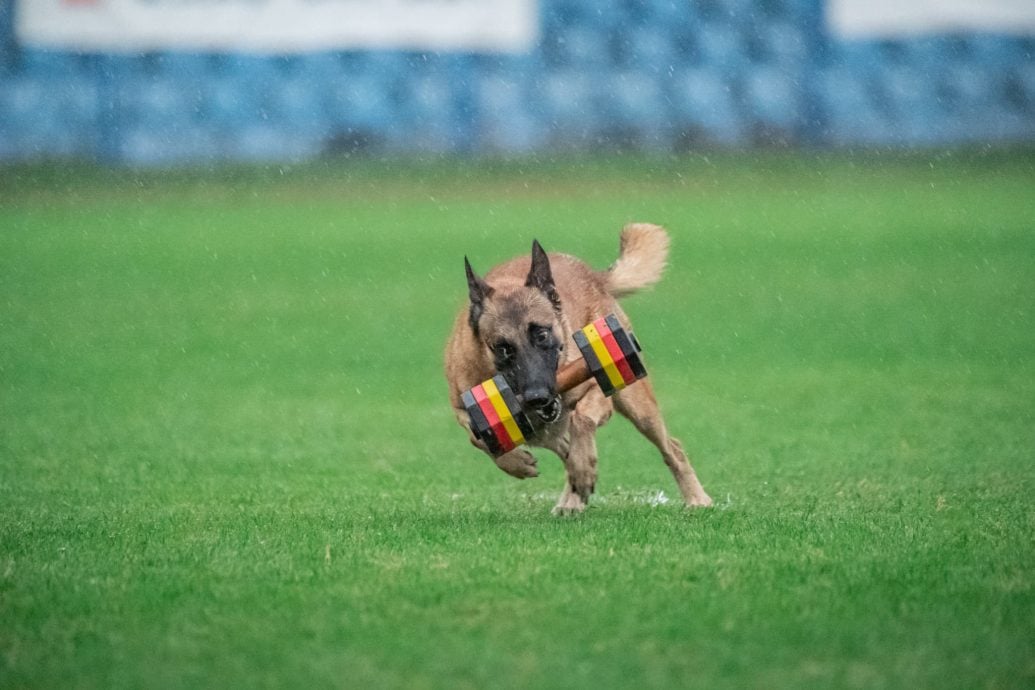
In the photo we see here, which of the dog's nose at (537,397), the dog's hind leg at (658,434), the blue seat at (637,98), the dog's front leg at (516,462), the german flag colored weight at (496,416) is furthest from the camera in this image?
the blue seat at (637,98)

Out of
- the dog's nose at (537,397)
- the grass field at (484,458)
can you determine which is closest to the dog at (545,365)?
the dog's nose at (537,397)

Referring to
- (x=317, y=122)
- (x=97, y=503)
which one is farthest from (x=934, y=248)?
(x=97, y=503)

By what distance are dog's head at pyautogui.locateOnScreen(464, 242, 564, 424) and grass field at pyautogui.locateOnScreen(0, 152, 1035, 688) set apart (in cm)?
58

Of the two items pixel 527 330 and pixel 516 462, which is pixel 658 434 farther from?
pixel 527 330

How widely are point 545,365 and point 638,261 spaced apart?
1800mm

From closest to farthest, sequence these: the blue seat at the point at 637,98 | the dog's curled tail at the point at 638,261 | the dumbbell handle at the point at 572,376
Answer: the dumbbell handle at the point at 572,376, the dog's curled tail at the point at 638,261, the blue seat at the point at 637,98

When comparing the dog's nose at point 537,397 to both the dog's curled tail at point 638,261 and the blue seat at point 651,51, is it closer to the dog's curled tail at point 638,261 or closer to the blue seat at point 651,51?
the dog's curled tail at point 638,261

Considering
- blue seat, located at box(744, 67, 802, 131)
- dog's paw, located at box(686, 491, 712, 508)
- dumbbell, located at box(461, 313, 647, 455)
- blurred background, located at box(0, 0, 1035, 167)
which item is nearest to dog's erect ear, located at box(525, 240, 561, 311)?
dumbbell, located at box(461, 313, 647, 455)

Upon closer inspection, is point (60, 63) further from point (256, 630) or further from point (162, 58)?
point (256, 630)

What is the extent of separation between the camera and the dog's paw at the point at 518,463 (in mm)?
7207

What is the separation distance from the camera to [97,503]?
7.88 m

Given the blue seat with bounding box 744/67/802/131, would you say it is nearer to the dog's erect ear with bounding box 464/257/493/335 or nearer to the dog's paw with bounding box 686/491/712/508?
the dog's paw with bounding box 686/491/712/508

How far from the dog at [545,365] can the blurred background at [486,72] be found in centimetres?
1461

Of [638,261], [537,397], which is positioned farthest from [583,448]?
[638,261]
